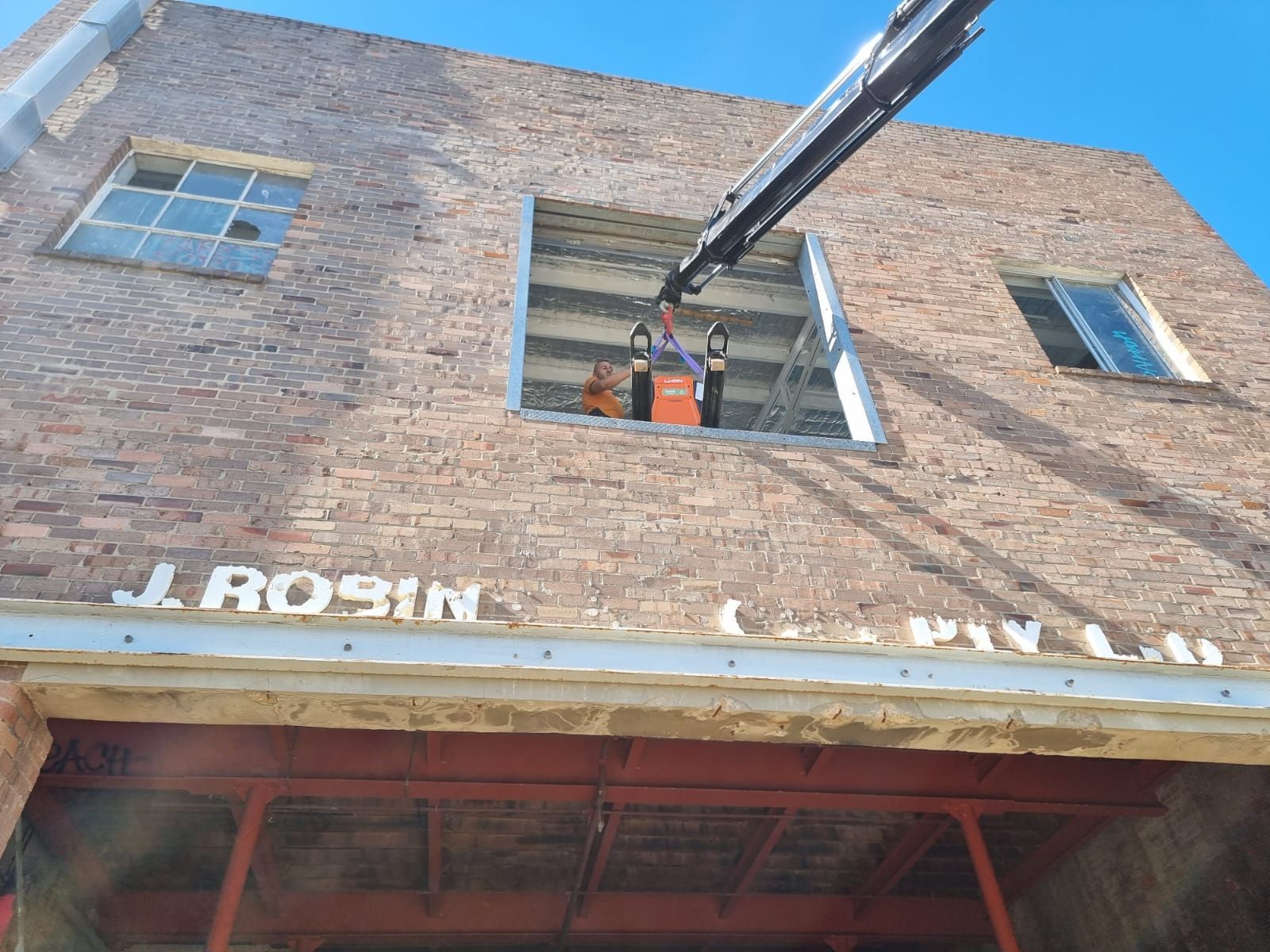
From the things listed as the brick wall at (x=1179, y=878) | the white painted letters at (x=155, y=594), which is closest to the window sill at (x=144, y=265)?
the white painted letters at (x=155, y=594)

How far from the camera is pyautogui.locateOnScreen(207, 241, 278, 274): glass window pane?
19.7ft

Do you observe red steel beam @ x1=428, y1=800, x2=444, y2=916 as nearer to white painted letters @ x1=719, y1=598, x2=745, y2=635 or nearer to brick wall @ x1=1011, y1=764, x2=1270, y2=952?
white painted letters @ x1=719, y1=598, x2=745, y2=635

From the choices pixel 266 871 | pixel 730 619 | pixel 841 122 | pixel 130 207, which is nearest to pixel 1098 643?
pixel 730 619

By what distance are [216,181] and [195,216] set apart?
505 mm

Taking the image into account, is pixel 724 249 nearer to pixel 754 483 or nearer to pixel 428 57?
pixel 754 483

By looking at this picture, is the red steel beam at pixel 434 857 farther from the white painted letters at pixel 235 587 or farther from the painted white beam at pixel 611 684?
the white painted letters at pixel 235 587

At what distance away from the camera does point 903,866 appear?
639 centimetres

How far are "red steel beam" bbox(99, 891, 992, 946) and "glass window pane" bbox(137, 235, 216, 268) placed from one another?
451cm

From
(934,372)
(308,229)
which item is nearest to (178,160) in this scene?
(308,229)

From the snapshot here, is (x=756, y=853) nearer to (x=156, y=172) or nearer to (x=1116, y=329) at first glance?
(x=1116, y=329)

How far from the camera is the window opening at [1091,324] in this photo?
732cm

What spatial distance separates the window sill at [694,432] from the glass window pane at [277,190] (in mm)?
3014

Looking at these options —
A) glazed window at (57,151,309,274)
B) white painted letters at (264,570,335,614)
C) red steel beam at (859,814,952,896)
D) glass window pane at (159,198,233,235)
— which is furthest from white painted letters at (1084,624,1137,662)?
glass window pane at (159,198,233,235)

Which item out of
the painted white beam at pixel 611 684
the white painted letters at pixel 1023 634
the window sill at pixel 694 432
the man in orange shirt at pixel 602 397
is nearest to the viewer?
the painted white beam at pixel 611 684
